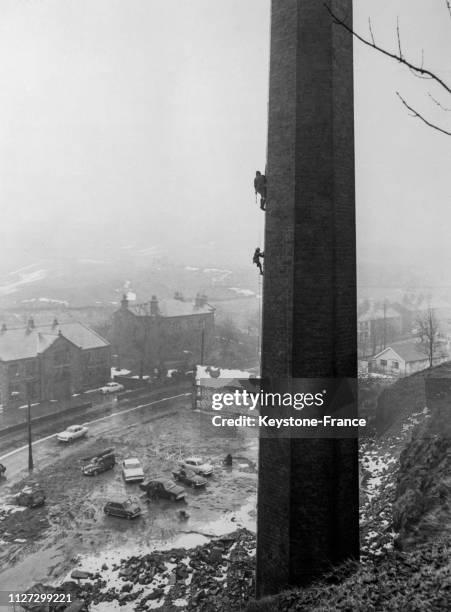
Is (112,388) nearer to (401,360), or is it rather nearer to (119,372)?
(119,372)

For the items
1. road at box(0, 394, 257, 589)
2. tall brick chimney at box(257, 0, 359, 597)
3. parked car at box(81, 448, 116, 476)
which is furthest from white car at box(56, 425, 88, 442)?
tall brick chimney at box(257, 0, 359, 597)

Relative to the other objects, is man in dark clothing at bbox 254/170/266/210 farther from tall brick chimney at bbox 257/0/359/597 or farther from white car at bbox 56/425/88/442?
white car at bbox 56/425/88/442

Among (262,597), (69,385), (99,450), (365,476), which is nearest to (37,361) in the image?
(69,385)

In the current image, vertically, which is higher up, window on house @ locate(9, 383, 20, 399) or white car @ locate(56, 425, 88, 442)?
window on house @ locate(9, 383, 20, 399)
